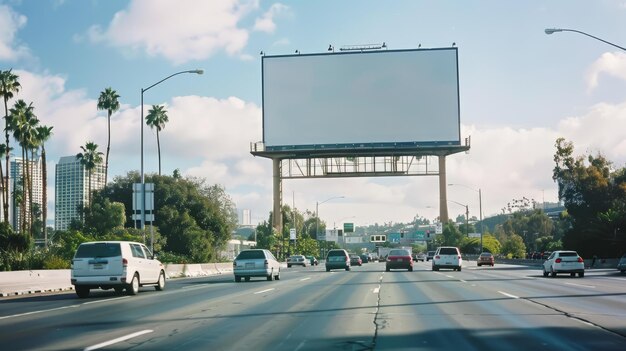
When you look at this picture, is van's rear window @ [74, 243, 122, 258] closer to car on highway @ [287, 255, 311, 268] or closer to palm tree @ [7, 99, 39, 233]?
palm tree @ [7, 99, 39, 233]

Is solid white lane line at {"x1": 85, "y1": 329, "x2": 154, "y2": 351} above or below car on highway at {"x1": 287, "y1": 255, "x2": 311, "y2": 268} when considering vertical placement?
above

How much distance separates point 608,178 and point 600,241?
16.8 meters

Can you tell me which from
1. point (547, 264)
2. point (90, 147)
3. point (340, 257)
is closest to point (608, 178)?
point (340, 257)

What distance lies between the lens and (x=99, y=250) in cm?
2583

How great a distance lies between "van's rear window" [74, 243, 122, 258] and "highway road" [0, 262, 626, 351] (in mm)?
2141

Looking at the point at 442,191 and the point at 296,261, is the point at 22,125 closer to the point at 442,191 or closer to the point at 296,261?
the point at 296,261

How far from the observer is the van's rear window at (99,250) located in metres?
25.7

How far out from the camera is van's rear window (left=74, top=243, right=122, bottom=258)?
2566 centimetres

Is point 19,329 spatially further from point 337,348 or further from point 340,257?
point 340,257

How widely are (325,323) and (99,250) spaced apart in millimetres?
12752

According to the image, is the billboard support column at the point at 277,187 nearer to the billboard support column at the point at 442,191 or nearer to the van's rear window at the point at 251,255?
the billboard support column at the point at 442,191

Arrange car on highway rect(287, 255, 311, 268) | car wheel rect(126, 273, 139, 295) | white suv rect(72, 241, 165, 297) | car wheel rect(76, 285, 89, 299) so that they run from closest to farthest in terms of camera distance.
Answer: white suv rect(72, 241, 165, 297) < car wheel rect(76, 285, 89, 299) < car wheel rect(126, 273, 139, 295) < car on highway rect(287, 255, 311, 268)

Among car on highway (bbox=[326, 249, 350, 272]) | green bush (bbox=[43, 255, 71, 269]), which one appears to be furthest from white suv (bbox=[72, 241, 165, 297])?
car on highway (bbox=[326, 249, 350, 272])

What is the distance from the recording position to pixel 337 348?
11711 mm
